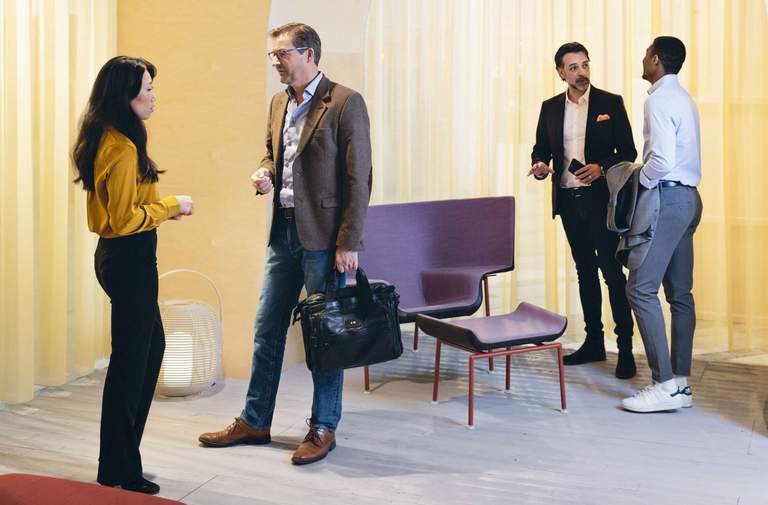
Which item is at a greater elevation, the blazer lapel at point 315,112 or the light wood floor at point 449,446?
the blazer lapel at point 315,112

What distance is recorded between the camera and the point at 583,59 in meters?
5.08

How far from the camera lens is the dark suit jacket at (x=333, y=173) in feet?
11.9

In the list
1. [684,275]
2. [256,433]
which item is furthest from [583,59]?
[256,433]

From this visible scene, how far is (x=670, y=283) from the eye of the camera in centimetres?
456

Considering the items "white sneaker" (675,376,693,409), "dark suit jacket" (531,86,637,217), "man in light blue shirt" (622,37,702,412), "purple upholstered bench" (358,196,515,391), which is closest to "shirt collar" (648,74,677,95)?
"man in light blue shirt" (622,37,702,412)

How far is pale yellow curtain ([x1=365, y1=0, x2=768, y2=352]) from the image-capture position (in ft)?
18.5

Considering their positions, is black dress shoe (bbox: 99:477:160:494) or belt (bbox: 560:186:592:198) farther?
belt (bbox: 560:186:592:198)

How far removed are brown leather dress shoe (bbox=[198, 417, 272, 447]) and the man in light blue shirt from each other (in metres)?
1.72

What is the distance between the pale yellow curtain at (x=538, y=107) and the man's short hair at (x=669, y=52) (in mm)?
1397

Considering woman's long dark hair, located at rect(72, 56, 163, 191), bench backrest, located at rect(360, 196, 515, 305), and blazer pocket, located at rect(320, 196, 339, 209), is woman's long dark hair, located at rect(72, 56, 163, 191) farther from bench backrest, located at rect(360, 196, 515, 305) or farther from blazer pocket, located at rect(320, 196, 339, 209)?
bench backrest, located at rect(360, 196, 515, 305)

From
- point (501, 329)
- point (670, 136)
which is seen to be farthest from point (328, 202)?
point (670, 136)

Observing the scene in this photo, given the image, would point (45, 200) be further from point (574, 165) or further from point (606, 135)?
point (606, 135)

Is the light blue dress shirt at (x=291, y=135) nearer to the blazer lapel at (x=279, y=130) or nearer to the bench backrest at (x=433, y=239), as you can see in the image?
the blazer lapel at (x=279, y=130)

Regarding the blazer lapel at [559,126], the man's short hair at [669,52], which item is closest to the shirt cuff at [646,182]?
the man's short hair at [669,52]
